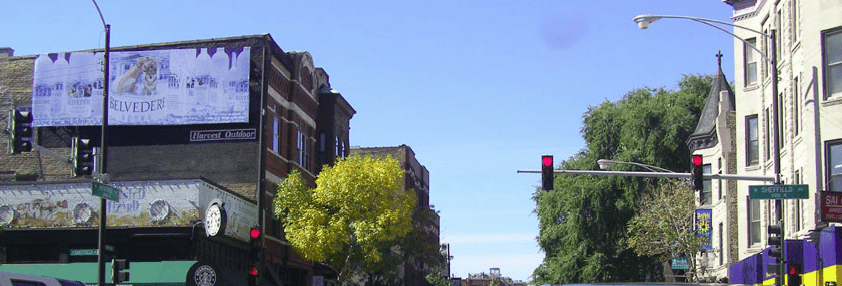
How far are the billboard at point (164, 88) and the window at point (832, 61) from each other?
24799 millimetres

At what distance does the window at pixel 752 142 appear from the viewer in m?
41.0

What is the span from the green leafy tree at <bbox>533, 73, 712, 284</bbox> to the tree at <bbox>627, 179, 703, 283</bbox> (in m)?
7.86

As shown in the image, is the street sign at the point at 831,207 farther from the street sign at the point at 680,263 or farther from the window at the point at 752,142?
the street sign at the point at 680,263

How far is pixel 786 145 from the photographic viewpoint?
3356cm

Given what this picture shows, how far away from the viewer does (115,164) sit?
4706 cm

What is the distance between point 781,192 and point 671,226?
26.3 m

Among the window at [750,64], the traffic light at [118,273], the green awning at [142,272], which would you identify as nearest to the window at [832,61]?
the window at [750,64]

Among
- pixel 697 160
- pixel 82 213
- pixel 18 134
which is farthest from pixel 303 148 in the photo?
pixel 697 160

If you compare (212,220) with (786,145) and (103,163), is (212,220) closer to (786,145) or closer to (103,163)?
(103,163)

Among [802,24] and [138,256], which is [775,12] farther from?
[138,256]

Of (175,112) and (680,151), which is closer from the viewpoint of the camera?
(175,112)

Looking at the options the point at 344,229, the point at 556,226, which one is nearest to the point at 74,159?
the point at 344,229

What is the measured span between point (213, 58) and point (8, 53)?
13.9 m

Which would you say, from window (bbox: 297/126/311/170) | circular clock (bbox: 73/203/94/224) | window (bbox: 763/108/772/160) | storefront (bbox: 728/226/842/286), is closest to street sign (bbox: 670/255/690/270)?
storefront (bbox: 728/226/842/286)
